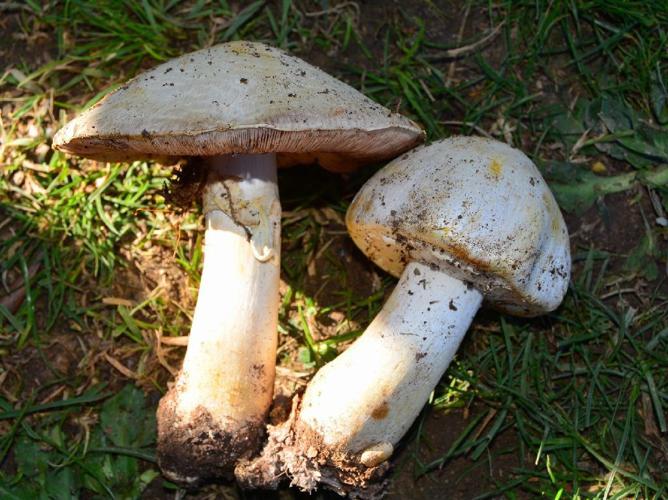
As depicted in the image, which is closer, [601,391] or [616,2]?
[601,391]

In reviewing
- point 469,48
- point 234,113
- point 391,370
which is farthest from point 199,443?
point 469,48

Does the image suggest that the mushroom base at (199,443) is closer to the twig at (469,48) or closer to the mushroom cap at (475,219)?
the mushroom cap at (475,219)

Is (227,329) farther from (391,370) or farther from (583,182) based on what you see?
(583,182)

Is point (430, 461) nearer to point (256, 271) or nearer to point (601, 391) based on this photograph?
point (601, 391)

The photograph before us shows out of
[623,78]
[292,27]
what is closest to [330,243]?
[292,27]

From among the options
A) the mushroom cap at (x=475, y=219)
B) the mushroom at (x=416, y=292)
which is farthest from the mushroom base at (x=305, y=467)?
the mushroom cap at (x=475, y=219)

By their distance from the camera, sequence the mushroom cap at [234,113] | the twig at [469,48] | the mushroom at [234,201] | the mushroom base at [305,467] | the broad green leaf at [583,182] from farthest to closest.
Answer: the twig at [469,48] → the broad green leaf at [583,182] → the mushroom base at [305,467] → the mushroom at [234,201] → the mushroom cap at [234,113]
